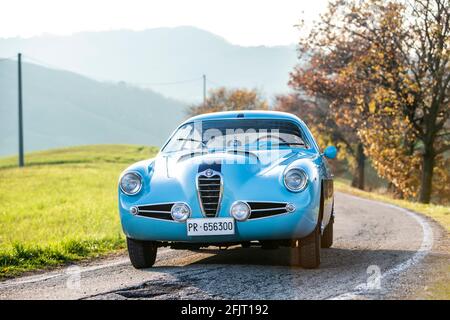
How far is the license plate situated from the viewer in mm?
6129

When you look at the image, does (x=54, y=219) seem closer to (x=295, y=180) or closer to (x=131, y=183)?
(x=131, y=183)

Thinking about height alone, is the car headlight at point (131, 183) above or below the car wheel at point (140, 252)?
above

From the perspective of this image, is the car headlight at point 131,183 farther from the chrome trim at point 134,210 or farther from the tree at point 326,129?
the tree at point 326,129

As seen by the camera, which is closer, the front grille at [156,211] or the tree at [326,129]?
the front grille at [156,211]

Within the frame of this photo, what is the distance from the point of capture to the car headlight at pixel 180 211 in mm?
6227

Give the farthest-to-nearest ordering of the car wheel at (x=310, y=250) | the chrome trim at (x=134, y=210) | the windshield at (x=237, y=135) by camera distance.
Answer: the windshield at (x=237, y=135), the chrome trim at (x=134, y=210), the car wheel at (x=310, y=250)

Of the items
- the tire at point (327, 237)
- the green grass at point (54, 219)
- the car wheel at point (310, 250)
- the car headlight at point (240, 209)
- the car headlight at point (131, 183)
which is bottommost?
the green grass at point (54, 219)

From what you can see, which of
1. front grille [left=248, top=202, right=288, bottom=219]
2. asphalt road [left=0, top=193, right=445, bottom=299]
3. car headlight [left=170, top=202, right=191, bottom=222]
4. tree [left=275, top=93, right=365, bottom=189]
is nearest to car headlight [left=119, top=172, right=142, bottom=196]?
car headlight [left=170, top=202, right=191, bottom=222]

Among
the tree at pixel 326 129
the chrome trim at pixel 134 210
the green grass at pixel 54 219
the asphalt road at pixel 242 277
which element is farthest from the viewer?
the tree at pixel 326 129

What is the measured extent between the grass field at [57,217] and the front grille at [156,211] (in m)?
1.61

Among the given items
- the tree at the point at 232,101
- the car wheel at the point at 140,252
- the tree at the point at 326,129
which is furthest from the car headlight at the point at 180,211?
the tree at the point at 232,101

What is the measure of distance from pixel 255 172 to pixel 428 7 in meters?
17.9
